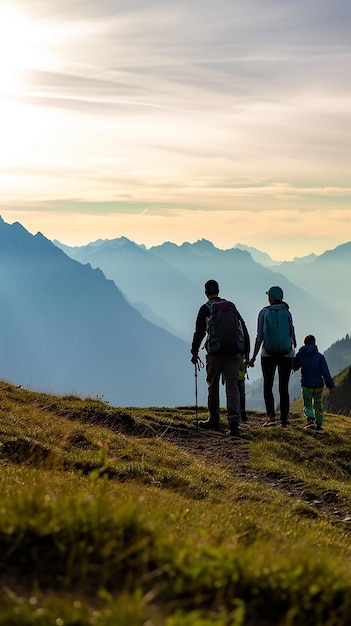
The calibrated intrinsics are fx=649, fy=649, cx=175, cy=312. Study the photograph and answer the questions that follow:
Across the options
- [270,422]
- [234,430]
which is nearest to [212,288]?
Result: [234,430]

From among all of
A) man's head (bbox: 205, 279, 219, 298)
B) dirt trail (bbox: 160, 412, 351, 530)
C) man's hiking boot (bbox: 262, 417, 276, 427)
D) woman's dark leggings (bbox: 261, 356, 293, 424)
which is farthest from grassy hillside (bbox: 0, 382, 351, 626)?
man's hiking boot (bbox: 262, 417, 276, 427)

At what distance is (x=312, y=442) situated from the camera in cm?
2041

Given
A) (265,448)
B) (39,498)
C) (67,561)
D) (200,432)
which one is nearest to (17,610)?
(67,561)

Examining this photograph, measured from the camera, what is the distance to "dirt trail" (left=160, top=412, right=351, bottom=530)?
13.4 meters

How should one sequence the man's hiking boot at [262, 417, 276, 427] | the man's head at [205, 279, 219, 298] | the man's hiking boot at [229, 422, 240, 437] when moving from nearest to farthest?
the man's head at [205, 279, 219, 298] < the man's hiking boot at [229, 422, 240, 437] < the man's hiking boot at [262, 417, 276, 427]

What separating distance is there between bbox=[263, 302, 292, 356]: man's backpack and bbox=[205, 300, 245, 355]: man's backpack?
234 centimetres

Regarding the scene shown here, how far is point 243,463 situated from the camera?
16.8 m

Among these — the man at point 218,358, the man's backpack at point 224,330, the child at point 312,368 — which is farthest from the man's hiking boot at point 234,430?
the child at point 312,368

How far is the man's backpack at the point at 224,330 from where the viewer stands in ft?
61.6

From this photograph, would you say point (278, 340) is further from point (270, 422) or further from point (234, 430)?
point (270, 422)

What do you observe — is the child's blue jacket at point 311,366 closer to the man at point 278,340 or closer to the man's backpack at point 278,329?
the man at point 278,340

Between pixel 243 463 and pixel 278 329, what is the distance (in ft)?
18.8

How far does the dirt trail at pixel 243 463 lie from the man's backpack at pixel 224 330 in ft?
8.93

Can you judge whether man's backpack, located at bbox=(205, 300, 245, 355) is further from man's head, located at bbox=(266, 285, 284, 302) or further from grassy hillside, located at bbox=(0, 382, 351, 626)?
grassy hillside, located at bbox=(0, 382, 351, 626)
